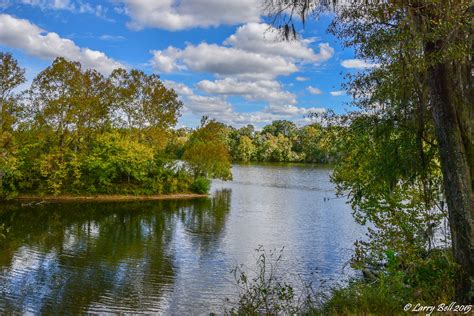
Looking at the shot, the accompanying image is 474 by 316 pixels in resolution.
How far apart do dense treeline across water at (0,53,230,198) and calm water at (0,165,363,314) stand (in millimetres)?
4779

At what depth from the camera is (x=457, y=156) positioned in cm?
620

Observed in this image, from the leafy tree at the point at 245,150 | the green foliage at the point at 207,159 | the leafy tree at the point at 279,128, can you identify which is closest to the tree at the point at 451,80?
the green foliage at the point at 207,159

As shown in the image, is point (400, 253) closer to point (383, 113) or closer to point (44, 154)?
point (383, 113)

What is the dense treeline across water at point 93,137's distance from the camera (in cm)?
3378

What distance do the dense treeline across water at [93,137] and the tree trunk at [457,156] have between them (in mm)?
31866

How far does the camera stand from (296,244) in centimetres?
2119

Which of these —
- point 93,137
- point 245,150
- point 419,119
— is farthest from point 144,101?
point 245,150

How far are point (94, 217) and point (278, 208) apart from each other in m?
14.4

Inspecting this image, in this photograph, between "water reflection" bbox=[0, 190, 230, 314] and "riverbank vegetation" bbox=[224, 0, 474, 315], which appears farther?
"water reflection" bbox=[0, 190, 230, 314]

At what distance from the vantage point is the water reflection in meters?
12.4

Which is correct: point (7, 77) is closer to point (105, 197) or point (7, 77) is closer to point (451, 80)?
point (105, 197)

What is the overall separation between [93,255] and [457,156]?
15.5 metres

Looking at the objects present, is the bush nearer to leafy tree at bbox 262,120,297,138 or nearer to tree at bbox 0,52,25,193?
tree at bbox 0,52,25,193

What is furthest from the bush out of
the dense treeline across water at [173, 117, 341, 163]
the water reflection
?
the water reflection
